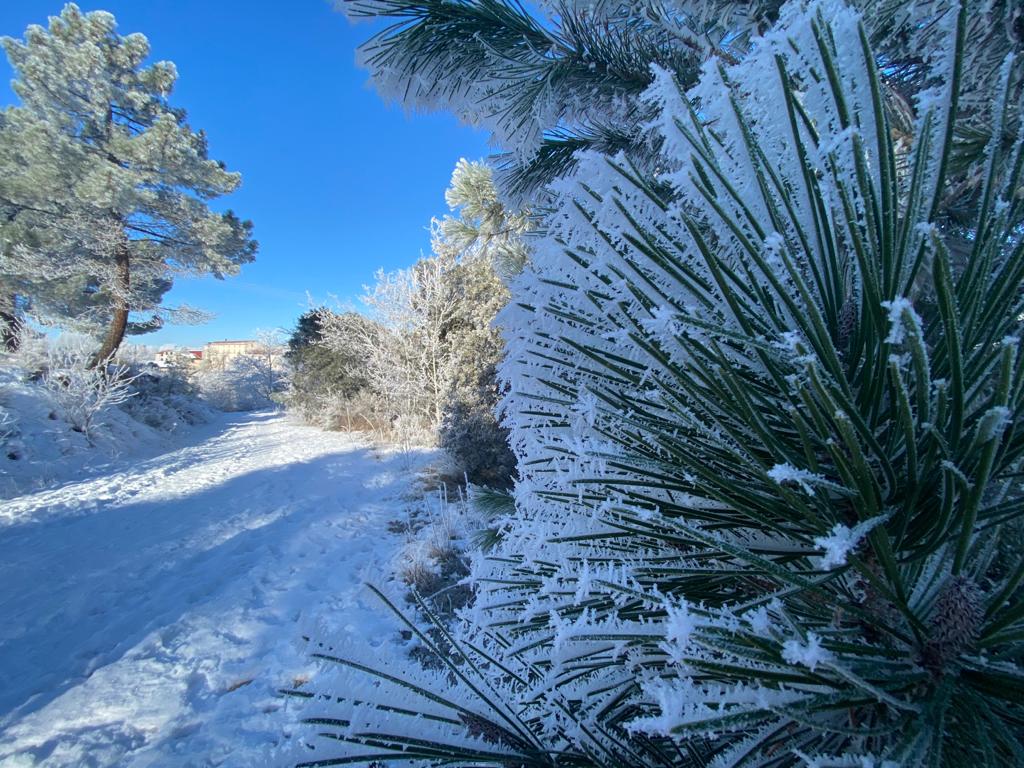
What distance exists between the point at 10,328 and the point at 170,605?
1281 cm

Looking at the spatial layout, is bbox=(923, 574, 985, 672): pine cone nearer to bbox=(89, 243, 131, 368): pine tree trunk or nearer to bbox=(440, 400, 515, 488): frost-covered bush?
bbox=(440, 400, 515, 488): frost-covered bush

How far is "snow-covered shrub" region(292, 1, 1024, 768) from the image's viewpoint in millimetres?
362

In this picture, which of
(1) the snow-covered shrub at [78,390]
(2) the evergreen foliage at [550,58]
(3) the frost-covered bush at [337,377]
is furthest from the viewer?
(3) the frost-covered bush at [337,377]

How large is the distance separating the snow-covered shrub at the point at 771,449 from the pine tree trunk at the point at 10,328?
15.4m

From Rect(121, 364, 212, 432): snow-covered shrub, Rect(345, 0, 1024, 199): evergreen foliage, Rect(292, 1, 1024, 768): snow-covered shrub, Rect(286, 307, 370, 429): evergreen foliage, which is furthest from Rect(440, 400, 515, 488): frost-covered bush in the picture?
Rect(121, 364, 212, 432): snow-covered shrub

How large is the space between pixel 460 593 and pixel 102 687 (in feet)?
7.44

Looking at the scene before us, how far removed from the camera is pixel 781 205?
0.48 m

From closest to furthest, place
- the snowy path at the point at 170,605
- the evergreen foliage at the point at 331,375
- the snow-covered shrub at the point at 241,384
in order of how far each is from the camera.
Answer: the snowy path at the point at 170,605
the evergreen foliage at the point at 331,375
the snow-covered shrub at the point at 241,384

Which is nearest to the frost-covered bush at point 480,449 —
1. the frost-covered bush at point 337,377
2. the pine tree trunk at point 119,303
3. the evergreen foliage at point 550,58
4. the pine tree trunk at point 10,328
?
the evergreen foliage at point 550,58

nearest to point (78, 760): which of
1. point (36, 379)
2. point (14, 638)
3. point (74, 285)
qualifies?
point (14, 638)

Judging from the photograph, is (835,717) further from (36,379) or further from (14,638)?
(36,379)

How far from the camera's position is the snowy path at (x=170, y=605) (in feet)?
7.53

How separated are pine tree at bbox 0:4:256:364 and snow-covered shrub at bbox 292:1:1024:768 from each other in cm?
1415

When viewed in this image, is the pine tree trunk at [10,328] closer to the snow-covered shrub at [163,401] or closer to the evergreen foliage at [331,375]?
the snow-covered shrub at [163,401]
